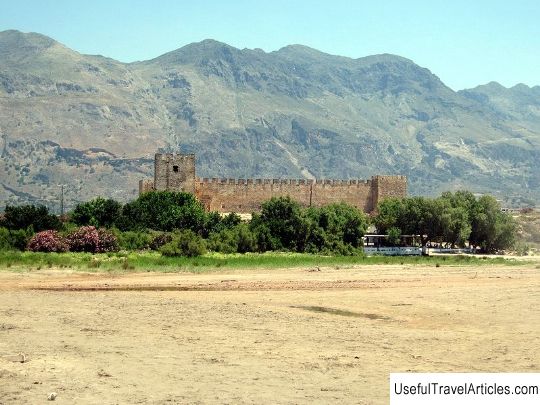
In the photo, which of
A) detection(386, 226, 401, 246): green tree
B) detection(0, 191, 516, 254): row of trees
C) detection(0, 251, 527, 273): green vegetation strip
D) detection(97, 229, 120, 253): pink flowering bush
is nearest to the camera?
detection(0, 251, 527, 273): green vegetation strip

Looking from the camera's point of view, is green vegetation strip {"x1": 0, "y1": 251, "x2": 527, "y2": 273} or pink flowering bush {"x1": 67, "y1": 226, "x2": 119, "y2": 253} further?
pink flowering bush {"x1": 67, "y1": 226, "x2": 119, "y2": 253}

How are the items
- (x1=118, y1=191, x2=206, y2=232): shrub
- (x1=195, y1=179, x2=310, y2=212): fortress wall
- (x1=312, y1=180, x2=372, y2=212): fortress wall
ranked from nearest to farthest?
(x1=118, y1=191, x2=206, y2=232): shrub < (x1=195, y1=179, x2=310, y2=212): fortress wall < (x1=312, y1=180, x2=372, y2=212): fortress wall

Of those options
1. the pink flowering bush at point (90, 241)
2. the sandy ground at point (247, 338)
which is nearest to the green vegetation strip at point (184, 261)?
the pink flowering bush at point (90, 241)

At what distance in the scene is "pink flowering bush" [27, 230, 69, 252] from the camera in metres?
37.8

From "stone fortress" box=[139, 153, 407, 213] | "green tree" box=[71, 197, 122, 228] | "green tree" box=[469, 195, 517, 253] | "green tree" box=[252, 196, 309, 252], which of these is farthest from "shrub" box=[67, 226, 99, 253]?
"stone fortress" box=[139, 153, 407, 213]

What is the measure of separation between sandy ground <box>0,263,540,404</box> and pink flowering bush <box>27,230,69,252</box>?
1137 cm

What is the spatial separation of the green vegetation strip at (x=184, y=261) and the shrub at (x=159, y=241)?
164cm

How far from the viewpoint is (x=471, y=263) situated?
39406mm

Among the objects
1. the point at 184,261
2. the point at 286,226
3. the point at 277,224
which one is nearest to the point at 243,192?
the point at 286,226

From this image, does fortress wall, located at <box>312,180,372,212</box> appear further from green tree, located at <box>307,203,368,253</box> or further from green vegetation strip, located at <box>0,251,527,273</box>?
green vegetation strip, located at <box>0,251,527,273</box>

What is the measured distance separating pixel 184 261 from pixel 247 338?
19.8 m

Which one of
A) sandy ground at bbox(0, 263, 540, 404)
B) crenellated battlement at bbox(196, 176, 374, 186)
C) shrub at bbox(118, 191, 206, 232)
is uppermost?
crenellated battlement at bbox(196, 176, 374, 186)

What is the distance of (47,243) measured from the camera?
3791cm

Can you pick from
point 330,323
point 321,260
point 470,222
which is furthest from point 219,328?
point 470,222
